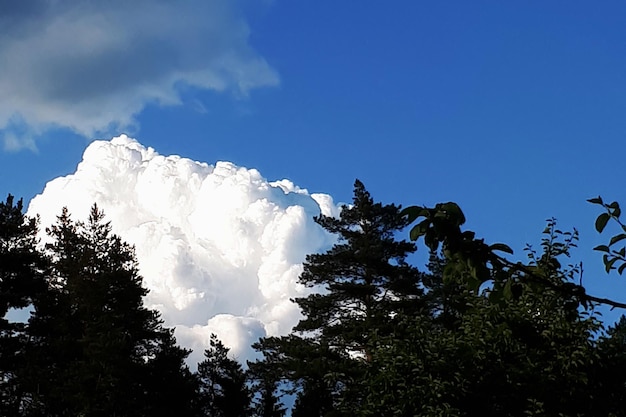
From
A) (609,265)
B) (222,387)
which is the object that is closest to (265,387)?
(222,387)

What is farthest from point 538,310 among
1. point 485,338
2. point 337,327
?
point 337,327

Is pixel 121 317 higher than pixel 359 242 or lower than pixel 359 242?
lower

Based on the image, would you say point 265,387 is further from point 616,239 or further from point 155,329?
point 616,239

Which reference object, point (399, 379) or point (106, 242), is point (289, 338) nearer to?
point (106, 242)

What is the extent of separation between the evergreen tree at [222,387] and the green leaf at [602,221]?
35329mm

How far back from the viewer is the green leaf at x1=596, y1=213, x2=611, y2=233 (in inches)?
121

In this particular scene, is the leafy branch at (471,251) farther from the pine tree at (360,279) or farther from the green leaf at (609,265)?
the pine tree at (360,279)

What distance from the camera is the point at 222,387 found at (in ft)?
130

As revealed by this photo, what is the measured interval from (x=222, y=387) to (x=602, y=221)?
38.1 metres

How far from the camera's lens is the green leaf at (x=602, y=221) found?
3082 millimetres

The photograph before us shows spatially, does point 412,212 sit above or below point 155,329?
below

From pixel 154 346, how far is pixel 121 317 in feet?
10.1

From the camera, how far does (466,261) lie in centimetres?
300

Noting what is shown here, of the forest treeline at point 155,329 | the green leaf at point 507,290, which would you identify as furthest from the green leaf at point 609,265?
the forest treeline at point 155,329
